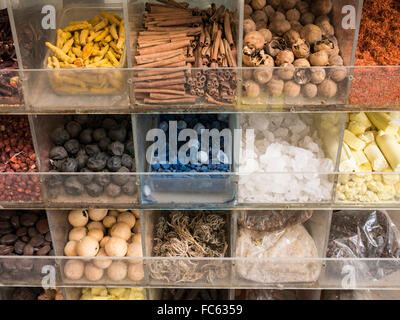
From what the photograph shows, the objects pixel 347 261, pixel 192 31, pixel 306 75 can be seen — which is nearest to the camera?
pixel 306 75

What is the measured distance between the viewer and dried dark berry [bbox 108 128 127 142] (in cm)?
223

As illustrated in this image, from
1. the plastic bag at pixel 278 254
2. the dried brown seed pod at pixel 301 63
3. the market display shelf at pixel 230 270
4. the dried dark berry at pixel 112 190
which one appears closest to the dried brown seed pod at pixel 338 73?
the dried brown seed pod at pixel 301 63

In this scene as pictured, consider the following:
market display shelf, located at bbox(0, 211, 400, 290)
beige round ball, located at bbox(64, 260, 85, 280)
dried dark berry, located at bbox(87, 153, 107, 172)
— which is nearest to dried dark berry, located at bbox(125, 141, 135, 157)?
dried dark berry, located at bbox(87, 153, 107, 172)

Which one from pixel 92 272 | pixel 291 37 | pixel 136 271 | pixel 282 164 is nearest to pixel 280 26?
pixel 291 37

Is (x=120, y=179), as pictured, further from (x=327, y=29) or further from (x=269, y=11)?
(x=327, y=29)

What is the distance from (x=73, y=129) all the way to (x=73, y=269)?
0.78m

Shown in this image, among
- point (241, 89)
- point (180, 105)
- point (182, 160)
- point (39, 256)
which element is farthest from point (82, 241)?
point (241, 89)

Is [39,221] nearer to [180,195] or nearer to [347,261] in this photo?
[180,195]

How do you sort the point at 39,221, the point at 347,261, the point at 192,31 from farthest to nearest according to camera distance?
1. the point at 39,221
2. the point at 347,261
3. the point at 192,31

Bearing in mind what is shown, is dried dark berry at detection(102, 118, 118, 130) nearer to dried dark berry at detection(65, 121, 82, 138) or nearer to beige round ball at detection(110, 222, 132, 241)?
dried dark berry at detection(65, 121, 82, 138)

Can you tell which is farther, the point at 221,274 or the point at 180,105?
the point at 221,274

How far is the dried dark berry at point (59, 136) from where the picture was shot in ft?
7.14

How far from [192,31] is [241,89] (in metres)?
0.41
